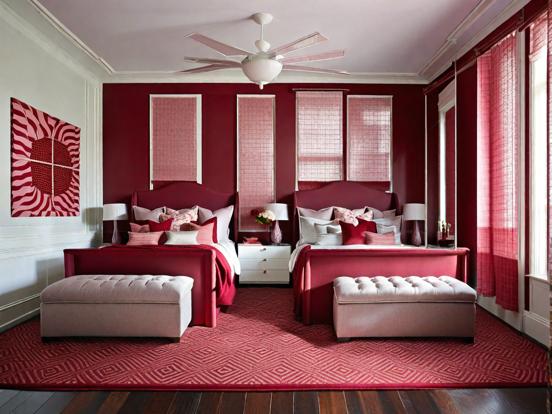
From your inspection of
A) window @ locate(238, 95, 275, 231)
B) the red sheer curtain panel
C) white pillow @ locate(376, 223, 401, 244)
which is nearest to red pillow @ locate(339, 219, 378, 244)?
white pillow @ locate(376, 223, 401, 244)

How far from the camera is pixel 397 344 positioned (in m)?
3.07

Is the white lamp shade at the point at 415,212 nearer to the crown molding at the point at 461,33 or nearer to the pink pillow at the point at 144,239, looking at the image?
the crown molding at the point at 461,33

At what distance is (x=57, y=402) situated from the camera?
220 cm

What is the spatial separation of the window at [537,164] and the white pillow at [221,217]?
3.44 m

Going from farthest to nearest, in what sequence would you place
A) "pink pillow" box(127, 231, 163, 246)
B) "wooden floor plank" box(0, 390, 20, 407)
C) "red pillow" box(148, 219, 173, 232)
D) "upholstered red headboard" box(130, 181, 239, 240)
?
"upholstered red headboard" box(130, 181, 239, 240) → "red pillow" box(148, 219, 173, 232) → "pink pillow" box(127, 231, 163, 246) → "wooden floor plank" box(0, 390, 20, 407)

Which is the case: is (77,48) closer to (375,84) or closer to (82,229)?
(82,229)

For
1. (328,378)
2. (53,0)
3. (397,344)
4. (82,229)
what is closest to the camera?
(328,378)

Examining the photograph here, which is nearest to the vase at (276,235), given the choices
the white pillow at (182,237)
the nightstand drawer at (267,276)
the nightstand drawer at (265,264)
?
the nightstand drawer at (265,264)

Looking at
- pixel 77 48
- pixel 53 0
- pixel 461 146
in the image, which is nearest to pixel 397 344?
pixel 461 146

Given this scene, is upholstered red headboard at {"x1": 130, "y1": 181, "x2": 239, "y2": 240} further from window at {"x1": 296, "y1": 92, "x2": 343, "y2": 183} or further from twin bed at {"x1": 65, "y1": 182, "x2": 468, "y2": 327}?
twin bed at {"x1": 65, "y1": 182, "x2": 468, "y2": 327}

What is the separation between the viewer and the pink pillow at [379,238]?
14.4ft

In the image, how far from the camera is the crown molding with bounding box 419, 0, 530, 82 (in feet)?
11.5

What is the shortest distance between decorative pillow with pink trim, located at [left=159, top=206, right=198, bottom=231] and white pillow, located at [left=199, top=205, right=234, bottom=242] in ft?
0.38

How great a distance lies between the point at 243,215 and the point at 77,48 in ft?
9.67
